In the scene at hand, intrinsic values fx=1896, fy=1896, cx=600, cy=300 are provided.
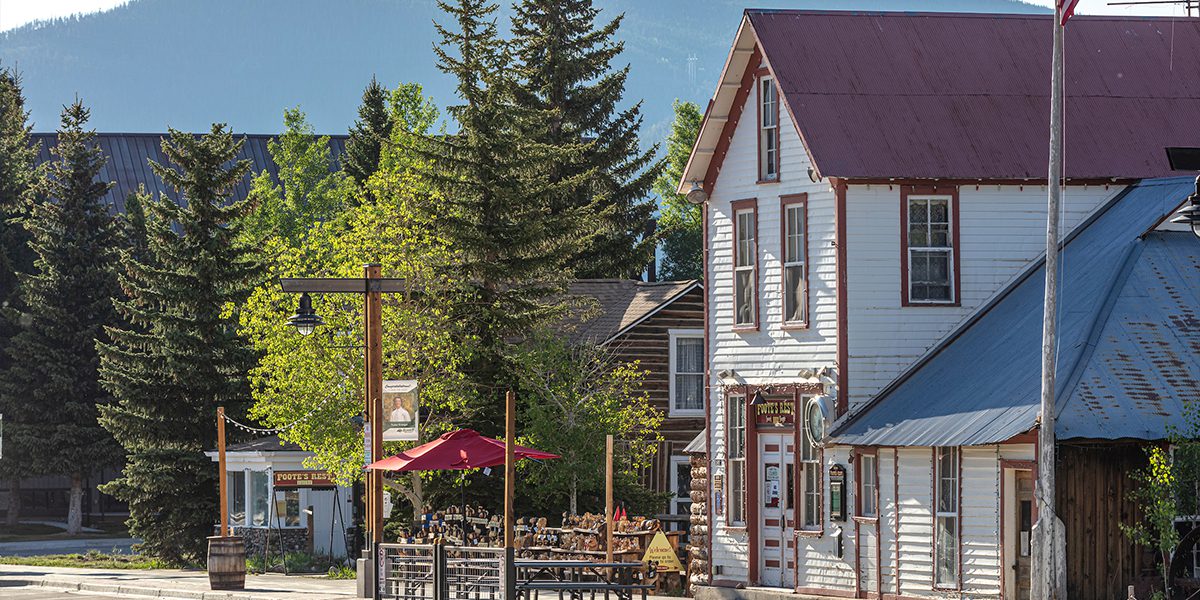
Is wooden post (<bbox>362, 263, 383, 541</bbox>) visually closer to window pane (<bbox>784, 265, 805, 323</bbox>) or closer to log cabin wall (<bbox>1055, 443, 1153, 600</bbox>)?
window pane (<bbox>784, 265, 805, 323</bbox>)

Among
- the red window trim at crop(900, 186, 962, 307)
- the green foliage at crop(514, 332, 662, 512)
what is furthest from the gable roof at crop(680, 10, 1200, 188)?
the green foliage at crop(514, 332, 662, 512)

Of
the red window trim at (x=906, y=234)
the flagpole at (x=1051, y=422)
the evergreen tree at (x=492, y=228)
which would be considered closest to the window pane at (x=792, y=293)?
the red window trim at (x=906, y=234)

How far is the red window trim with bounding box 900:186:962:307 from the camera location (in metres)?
31.5

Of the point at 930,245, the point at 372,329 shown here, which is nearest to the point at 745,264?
the point at 930,245

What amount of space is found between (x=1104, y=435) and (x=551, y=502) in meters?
18.2

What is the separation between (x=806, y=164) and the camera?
3200 centimetres

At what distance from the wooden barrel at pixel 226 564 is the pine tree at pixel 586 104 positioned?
22083 millimetres

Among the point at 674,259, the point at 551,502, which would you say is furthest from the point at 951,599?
the point at 674,259

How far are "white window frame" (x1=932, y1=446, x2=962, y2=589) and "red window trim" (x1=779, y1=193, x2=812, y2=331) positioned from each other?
13.0 ft

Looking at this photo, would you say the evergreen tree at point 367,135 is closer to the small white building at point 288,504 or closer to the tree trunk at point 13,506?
the tree trunk at point 13,506

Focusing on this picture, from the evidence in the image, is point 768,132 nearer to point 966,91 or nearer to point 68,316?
point 966,91

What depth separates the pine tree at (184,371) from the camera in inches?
1922

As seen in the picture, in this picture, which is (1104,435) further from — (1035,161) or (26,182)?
(26,182)

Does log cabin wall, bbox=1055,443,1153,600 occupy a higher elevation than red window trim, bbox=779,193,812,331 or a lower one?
lower
